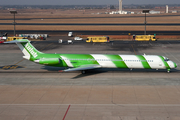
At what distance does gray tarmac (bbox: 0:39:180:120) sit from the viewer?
27109 millimetres

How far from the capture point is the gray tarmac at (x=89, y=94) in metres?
27.1

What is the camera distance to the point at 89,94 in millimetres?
33031

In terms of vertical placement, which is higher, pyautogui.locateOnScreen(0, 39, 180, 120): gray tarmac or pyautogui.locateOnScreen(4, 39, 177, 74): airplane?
pyautogui.locateOnScreen(4, 39, 177, 74): airplane

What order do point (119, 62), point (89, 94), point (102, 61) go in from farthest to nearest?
point (102, 61) < point (119, 62) < point (89, 94)

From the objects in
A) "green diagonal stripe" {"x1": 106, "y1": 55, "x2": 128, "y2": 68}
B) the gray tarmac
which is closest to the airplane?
"green diagonal stripe" {"x1": 106, "y1": 55, "x2": 128, "y2": 68}

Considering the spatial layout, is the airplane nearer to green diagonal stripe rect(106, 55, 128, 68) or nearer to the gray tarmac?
green diagonal stripe rect(106, 55, 128, 68)

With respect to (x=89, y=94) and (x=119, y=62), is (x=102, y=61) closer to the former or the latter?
(x=119, y=62)

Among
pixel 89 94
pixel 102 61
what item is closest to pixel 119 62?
pixel 102 61

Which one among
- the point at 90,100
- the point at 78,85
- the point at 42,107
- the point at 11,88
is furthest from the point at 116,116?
the point at 11,88

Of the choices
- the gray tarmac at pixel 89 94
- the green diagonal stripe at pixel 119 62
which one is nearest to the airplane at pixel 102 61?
the green diagonal stripe at pixel 119 62

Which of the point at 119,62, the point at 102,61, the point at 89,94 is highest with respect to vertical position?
the point at 102,61

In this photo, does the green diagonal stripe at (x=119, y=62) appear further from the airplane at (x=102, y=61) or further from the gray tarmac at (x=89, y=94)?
the gray tarmac at (x=89, y=94)

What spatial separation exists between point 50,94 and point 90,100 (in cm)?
575

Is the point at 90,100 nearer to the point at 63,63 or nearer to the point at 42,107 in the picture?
the point at 42,107
